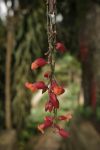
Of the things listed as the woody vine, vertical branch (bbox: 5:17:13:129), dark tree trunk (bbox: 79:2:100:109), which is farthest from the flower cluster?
vertical branch (bbox: 5:17:13:129)

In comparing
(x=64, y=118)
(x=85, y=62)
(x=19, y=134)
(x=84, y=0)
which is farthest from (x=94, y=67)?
(x=64, y=118)

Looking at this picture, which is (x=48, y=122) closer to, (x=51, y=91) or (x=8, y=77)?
(x=51, y=91)

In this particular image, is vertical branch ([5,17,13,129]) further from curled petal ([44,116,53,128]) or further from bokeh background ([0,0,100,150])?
curled petal ([44,116,53,128])

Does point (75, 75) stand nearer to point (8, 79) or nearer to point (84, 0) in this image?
point (8, 79)

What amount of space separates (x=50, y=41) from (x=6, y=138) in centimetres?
492

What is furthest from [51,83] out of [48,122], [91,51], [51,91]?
[91,51]

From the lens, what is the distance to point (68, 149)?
6051 millimetres

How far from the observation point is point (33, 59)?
6.46m

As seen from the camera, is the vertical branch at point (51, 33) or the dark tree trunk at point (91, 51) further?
the dark tree trunk at point (91, 51)

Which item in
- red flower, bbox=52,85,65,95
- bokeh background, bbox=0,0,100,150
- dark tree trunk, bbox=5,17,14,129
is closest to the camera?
red flower, bbox=52,85,65,95

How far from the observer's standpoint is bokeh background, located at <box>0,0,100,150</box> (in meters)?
6.16

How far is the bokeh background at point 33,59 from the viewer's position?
6.16 meters

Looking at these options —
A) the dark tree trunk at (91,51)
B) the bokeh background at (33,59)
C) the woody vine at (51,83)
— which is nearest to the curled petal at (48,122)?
the woody vine at (51,83)

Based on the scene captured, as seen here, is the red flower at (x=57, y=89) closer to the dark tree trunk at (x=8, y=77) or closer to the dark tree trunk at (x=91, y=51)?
the dark tree trunk at (x=91, y=51)
